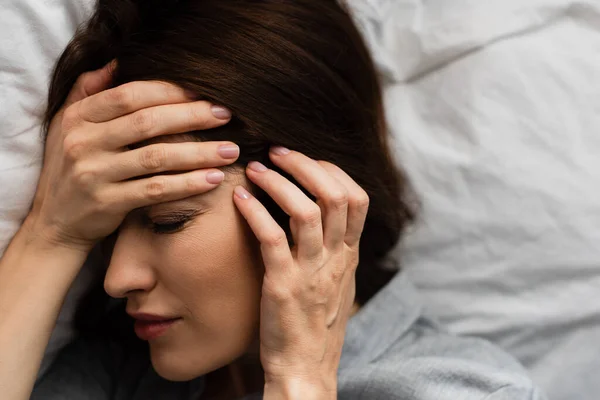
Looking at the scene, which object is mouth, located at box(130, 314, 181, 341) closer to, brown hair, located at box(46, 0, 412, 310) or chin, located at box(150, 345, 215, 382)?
chin, located at box(150, 345, 215, 382)

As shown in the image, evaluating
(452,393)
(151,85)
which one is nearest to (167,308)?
(151,85)

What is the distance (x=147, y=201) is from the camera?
78 cm

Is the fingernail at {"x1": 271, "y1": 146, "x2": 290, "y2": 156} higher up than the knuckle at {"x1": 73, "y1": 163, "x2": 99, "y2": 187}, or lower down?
lower down

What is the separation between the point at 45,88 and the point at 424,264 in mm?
663

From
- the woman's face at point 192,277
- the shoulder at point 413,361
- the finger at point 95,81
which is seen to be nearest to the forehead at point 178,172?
the woman's face at point 192,277

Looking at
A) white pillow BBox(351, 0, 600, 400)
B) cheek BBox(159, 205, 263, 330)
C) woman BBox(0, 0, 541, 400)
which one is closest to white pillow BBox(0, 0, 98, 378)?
woman BBox(0, 0, 541, 400)

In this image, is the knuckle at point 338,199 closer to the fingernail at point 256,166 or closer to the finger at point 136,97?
the fingernail at point 256,166

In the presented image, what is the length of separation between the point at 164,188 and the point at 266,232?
134 mm

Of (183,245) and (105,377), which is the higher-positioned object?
(183,245)

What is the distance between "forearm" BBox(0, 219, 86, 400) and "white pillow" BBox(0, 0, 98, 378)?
0.04 meters

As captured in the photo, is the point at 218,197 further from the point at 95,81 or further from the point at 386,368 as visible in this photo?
the point at 386,368

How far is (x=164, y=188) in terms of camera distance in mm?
771

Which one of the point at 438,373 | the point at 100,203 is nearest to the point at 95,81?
the point at 100,203

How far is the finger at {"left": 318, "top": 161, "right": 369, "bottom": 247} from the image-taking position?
0.86 metres
